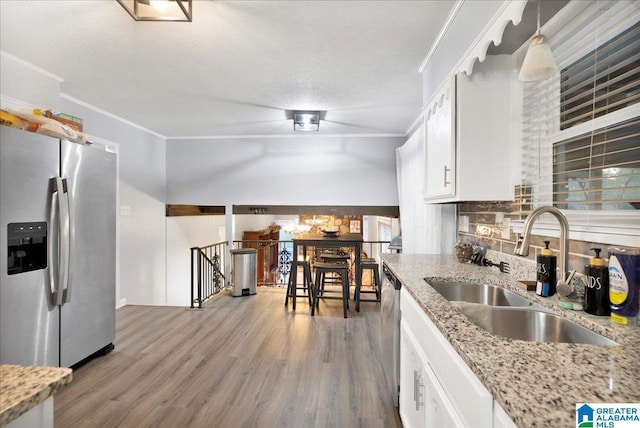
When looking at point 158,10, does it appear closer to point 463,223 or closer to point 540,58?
point 540,58

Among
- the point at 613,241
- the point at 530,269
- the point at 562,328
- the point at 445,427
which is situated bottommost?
the point at 445,427

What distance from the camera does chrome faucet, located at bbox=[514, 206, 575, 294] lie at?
1212 mm

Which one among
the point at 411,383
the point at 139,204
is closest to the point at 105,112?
the point at 139,204

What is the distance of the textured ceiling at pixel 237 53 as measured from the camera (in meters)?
1.94

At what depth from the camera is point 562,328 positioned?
1174 mm

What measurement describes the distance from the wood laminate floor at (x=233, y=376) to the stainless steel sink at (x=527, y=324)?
103 centimetres

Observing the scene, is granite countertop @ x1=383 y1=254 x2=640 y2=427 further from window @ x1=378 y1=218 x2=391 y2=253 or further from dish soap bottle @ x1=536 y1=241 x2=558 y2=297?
window @ x1=378 y1=218 x2=391 y2=253

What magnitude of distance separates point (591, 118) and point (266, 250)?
863 centimetres

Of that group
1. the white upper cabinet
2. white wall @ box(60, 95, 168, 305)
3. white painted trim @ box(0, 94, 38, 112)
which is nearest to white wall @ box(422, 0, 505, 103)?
the white upper cabinet

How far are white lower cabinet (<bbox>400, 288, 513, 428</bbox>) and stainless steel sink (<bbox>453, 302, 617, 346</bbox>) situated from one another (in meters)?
0.27

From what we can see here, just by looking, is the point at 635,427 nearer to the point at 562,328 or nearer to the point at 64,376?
the point at 562,328

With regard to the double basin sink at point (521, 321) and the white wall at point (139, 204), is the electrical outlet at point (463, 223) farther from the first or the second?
the white wall at point (139, 204)

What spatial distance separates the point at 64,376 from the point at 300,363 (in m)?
2.20

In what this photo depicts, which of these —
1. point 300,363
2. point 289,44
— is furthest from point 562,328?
point 289,44
